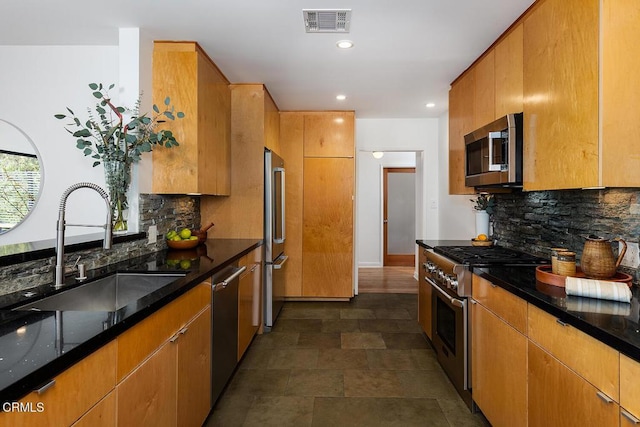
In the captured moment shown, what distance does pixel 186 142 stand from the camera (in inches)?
110

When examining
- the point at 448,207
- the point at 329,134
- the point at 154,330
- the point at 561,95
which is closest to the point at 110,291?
the point at 154,330

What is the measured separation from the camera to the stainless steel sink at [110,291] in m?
1.68

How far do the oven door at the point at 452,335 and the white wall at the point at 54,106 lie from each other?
2.61 metres

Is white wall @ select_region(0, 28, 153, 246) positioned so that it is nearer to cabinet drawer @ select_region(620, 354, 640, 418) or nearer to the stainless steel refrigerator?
the stainless steel refrigerator

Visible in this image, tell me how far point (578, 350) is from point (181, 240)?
2.56 meters

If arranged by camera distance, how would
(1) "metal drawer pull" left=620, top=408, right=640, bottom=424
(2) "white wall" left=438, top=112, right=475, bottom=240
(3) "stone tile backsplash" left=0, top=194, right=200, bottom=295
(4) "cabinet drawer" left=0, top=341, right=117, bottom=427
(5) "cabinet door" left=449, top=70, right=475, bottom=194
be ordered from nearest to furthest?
(4) "cabinet drawer" left=0, top=341, right=117, bottom=427
(1) "metal drawer pull" left=620, top=408, right=640, bottom=424
(3) "stone tile backsplash" left=0, top=194, right=200, bottom=295
(5) "cabinet door" left=449, top=70, right=475, bottom=194
(2) "white wall" left=438, top=112, right=475, bottom=240

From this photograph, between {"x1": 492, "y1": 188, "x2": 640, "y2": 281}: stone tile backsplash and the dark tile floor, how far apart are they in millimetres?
1182

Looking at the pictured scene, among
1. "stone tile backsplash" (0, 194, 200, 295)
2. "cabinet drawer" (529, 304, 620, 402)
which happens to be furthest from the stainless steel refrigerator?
"cabinet drawer" (529, 304, 620, 402)

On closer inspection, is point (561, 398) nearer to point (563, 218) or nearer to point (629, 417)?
point (629, 417)

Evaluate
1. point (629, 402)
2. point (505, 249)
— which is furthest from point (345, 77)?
point (629, 402)

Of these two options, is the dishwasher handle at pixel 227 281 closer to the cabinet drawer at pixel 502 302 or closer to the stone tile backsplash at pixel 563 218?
the cabinet drawer at pixel 502 302

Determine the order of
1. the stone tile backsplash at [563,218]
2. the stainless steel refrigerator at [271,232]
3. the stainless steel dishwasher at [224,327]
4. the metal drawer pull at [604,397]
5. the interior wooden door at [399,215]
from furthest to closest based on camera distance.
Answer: the interior wooden door at [399,215] → the stainless steel refrigerator at [271,232] → the stainless steel dishwasher at [224,327] → the stone tile backsplash at [563,218] → the metal drawer pull at [604,397]

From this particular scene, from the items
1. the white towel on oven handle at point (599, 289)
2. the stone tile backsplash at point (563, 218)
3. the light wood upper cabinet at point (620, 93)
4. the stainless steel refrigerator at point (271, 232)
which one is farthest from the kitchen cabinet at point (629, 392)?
the stainless steel refrigerator at point (271, 232)

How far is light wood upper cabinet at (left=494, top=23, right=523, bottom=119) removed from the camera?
2341 mm
